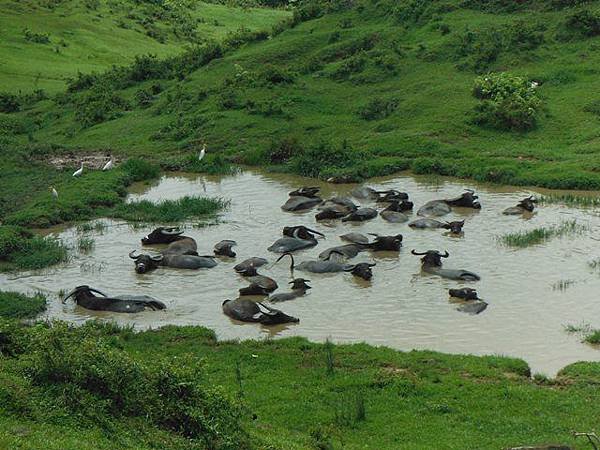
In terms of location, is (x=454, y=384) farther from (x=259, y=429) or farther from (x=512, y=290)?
(x=512, y=290)

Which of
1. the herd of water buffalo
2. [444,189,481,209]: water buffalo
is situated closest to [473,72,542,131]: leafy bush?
the herd of water buffalo

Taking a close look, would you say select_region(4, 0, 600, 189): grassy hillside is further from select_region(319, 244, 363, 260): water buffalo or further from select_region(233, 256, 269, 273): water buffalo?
select_region(233, 256, 269, 273): water buffalo

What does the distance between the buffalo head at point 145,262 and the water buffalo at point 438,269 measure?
530 cm

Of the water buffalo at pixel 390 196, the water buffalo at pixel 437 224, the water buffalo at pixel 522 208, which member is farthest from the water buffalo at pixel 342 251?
the water buffalo at pixel 522 208

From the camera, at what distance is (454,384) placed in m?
12.3

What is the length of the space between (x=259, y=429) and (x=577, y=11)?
26956mm

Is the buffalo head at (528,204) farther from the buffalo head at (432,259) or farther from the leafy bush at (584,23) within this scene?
the leafy bush at (584,23)

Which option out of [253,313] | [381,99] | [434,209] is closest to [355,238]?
[434,209]

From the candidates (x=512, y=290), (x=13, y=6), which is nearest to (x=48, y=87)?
A: (x=13, y=6)

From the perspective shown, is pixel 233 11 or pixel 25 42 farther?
pixel 233 11

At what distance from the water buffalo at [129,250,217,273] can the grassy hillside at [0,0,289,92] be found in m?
28.0

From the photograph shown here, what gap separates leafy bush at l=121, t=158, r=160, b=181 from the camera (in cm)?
2800

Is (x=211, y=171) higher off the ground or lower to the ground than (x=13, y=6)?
lower

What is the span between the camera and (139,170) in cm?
2816
